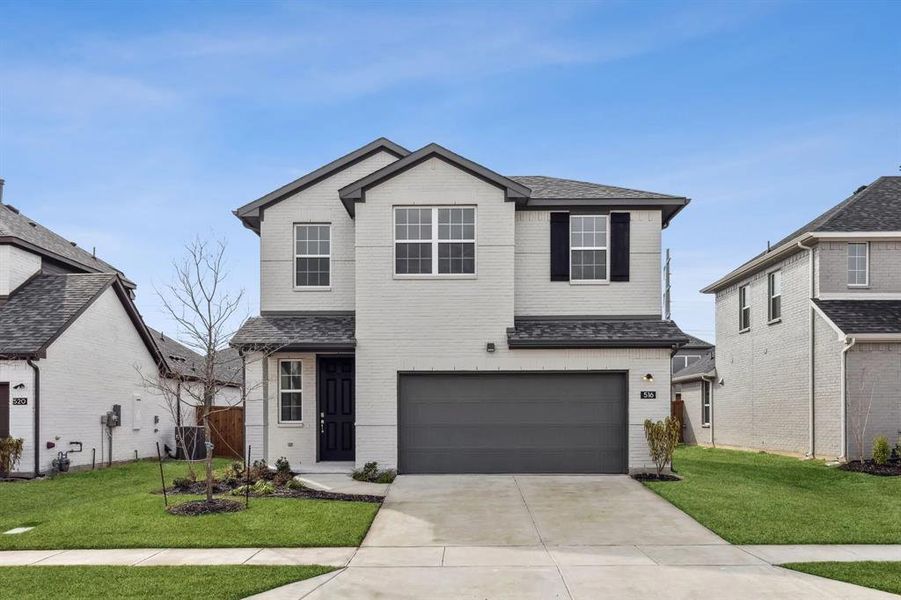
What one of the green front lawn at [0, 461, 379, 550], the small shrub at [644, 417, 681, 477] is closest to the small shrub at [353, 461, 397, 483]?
the green front lawn at [0, 461, 379, 550]

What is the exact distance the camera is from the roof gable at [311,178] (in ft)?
54.1

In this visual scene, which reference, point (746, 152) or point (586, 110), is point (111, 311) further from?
point (746, 152)

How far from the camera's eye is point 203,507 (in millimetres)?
11273

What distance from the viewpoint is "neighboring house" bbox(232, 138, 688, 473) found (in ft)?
49.2

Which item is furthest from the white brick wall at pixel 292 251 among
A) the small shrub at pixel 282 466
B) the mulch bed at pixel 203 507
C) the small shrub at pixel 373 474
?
the mulch bed at pixel 203 507

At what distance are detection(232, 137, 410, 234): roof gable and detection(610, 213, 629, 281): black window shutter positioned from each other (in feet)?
17.4

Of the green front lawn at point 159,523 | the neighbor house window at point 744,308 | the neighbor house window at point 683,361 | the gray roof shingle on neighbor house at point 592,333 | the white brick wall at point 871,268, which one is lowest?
the green front lawn at point 159,523

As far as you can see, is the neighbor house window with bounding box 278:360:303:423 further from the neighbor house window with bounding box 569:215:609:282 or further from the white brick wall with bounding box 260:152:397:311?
the neighbor house window with bounding box 569:215:609:282

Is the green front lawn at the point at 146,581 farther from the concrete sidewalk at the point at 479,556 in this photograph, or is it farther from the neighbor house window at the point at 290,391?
the neighbor house window at the point at 290,391

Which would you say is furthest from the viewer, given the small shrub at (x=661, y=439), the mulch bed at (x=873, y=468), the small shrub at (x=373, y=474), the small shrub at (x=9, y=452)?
the small shrub at (x=9, y=452)

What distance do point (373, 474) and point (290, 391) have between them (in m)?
3.04

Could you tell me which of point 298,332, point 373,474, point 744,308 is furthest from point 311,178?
point 744,308

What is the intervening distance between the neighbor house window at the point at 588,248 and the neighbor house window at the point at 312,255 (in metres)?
5.49

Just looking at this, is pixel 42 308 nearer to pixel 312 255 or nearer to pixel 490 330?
pixel 312 255
